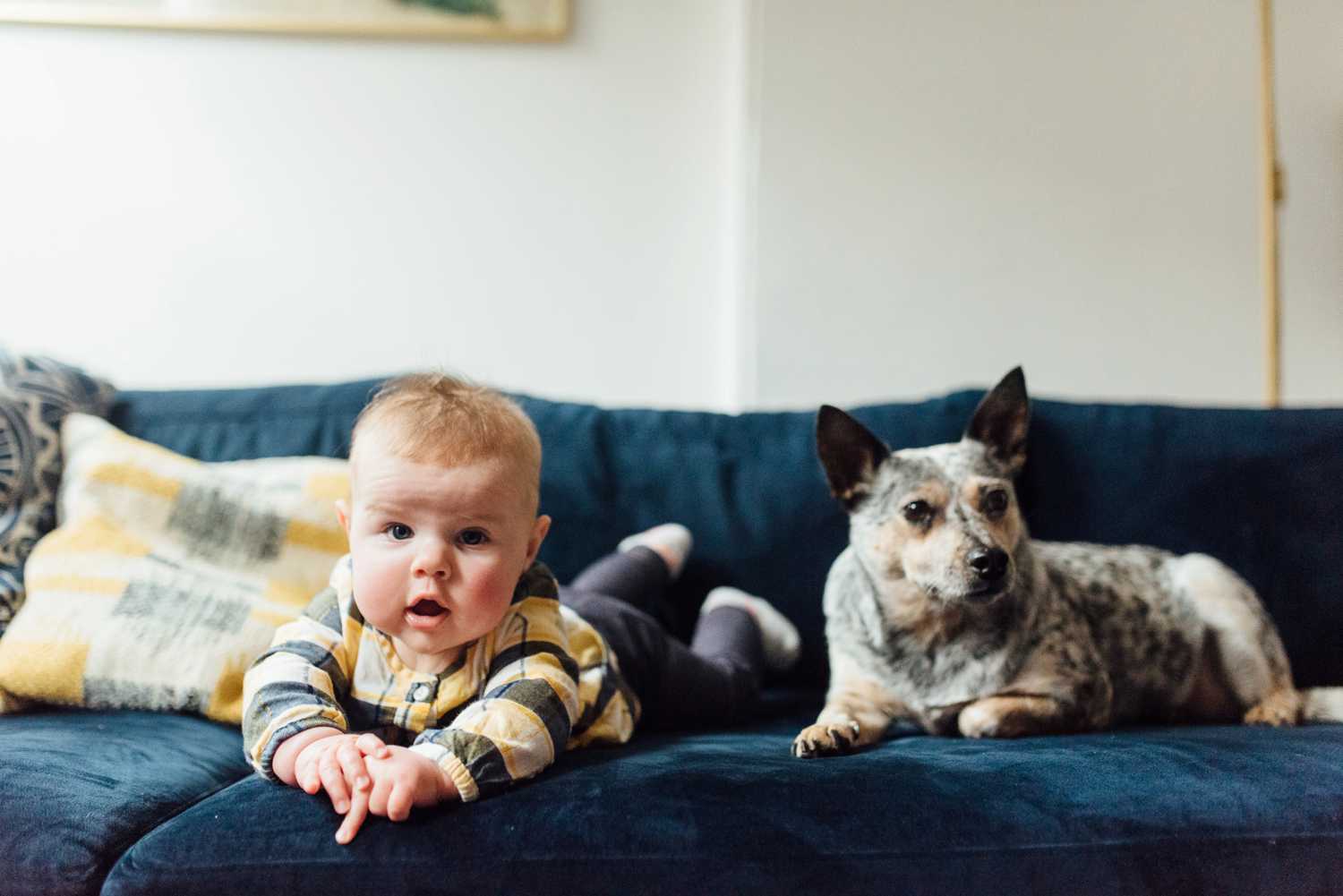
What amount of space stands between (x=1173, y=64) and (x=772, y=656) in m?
1.90

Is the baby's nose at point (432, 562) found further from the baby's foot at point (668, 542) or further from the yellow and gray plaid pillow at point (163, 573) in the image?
the baby's foot at point (668, 542)

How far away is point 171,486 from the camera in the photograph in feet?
6.14

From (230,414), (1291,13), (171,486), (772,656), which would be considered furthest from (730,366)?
(1291,13)

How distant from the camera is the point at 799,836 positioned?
1.13m

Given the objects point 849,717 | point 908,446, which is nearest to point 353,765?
point 849,717

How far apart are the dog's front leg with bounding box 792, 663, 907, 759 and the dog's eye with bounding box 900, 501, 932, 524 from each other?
10.6 inches

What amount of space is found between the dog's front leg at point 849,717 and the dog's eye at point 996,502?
1.06 feet

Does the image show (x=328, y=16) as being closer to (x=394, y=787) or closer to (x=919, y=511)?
(x=919, y=511)

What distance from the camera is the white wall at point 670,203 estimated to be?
265 centimetres

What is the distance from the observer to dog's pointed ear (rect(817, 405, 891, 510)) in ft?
5.57

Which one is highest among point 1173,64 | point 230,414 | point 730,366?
point 1173,64

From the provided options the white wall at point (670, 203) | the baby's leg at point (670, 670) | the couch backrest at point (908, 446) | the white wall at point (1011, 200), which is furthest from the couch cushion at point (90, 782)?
the white wall at point (1011, 200)

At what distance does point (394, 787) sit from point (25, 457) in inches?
45.6

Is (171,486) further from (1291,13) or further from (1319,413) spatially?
(1291,13)
